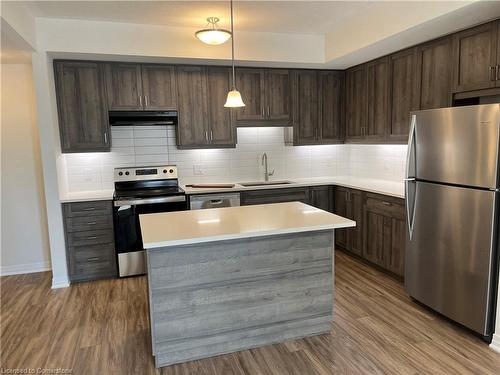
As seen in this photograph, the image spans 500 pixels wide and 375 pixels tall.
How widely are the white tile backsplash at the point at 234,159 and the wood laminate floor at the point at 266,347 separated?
147 cm

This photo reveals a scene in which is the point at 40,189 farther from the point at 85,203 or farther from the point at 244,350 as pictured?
the point at 244,350

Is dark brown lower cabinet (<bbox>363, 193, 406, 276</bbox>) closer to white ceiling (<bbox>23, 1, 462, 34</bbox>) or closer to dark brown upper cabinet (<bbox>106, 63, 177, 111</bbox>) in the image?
white ceiling (<bbox>23, 1, 462, 34</bbox>)

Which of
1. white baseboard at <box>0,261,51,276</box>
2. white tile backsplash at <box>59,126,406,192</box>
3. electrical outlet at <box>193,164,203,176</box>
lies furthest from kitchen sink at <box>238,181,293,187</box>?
white baseboard at <box>0,261,51,276</box>

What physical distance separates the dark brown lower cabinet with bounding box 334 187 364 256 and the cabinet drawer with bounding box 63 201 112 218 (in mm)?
2768

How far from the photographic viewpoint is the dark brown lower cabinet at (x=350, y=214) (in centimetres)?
422

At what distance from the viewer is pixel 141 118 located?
4.16m

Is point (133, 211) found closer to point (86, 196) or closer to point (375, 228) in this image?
point (86, 196)

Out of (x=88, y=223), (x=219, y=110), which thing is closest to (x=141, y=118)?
(x=219, y=110)

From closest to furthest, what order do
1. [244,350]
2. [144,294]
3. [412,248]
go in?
[244,350] < [412,248] < [144,294]

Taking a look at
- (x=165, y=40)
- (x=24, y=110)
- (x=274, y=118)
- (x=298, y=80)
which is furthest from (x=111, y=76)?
(x=298, y=80)

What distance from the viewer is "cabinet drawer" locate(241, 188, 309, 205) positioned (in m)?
4.39

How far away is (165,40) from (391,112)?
2585mm

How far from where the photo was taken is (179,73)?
14.0 feet

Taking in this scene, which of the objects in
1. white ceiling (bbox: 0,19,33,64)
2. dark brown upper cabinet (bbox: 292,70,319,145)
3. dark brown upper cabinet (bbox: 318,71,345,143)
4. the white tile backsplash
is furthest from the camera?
dark brown upper cabinet (bbox: 318,71,345,143)
